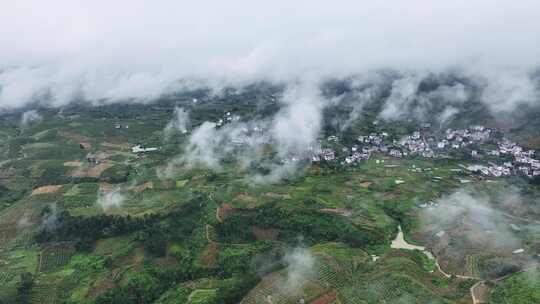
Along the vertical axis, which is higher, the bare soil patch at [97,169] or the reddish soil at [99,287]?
the reddish soil at [99,287]

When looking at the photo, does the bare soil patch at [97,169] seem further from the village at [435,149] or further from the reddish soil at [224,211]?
the reddish soil at [224,211]

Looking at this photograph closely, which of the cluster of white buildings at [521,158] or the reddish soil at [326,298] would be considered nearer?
the reddish soil at [326,298]

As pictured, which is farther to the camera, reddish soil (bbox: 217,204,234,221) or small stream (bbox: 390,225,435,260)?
reddish soil (bbox: 217,204,234,221)

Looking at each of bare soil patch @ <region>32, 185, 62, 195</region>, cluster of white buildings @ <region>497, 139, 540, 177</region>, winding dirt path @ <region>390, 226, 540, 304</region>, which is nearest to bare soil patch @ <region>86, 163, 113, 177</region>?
bare soil patch @ <region>32, 185, 62, 195</region>

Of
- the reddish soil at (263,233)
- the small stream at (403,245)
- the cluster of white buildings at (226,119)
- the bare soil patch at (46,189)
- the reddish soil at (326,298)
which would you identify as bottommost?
the cluster of white buildings at (226,119)

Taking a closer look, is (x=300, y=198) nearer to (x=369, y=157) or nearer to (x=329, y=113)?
(x=369, y=157)

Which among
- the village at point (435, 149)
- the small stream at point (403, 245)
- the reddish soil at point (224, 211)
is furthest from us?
the village at point (435, 149)

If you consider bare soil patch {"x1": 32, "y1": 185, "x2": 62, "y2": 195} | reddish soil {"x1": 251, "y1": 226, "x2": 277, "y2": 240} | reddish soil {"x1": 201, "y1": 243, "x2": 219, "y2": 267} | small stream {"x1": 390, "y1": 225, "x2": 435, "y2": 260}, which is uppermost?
reddish soil {"x1": 201, "y1": 243, "x2": 219, "y2": 267}

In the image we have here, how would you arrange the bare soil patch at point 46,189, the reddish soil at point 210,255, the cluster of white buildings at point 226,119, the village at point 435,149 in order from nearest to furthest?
the reddish soil at point 210,255 < the bare soil patch at point 46,189 < the village at point 435,149 < the cluster of white buildings at point 226,119

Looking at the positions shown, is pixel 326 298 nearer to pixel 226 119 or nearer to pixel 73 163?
pixel 73 163

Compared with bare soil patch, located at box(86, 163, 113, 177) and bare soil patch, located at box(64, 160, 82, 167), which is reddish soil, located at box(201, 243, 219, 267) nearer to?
bare soil patch, located at box(86, 163, 113, 177)

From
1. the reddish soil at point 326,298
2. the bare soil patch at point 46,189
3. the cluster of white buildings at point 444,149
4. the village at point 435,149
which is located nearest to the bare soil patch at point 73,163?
the bare soil patch at point 46,189
